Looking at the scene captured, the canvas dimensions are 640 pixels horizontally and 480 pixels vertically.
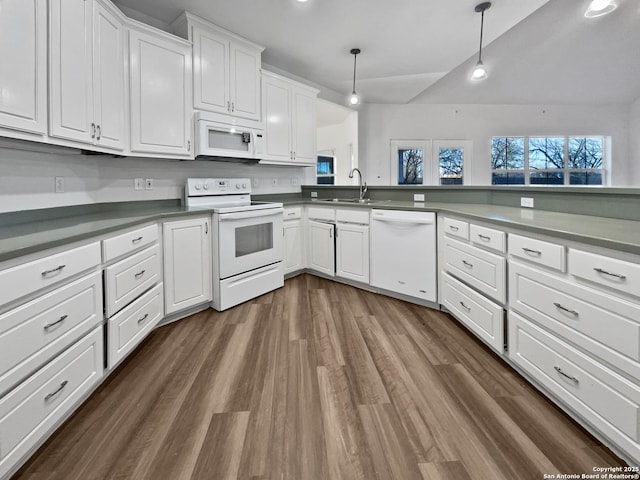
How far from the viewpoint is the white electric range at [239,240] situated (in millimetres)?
2648

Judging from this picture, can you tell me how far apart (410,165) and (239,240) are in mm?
4846

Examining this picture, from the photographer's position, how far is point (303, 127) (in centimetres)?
387

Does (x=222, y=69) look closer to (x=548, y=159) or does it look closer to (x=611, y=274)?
(x=611, y=274)

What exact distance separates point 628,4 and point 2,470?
693cm

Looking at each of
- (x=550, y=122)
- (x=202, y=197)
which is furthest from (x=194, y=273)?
(x=550, y=122)

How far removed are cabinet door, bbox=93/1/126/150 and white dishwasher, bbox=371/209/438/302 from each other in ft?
7.09

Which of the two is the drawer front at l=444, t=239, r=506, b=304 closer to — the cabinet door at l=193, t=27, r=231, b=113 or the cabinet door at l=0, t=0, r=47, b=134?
the cabinet door at l=193, t=27, r=231, b=113

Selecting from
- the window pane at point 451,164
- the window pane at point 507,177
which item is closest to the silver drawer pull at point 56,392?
the window pane at point 451,164

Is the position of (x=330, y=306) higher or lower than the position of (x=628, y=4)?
lower

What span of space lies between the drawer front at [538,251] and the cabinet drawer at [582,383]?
32 centimetres

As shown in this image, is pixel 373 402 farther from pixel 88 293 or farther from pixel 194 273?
pixel 194 273

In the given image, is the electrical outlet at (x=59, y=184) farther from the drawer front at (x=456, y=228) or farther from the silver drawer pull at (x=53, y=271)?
the drawer front at (x=456, y=228)

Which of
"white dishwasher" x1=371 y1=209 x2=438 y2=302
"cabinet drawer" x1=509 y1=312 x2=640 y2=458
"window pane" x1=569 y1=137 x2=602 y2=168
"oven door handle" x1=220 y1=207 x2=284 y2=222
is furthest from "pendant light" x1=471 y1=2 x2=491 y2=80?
"window pane" x1=569 y1=137 x2=602 y2=168

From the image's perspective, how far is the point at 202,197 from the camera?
2.99 m
